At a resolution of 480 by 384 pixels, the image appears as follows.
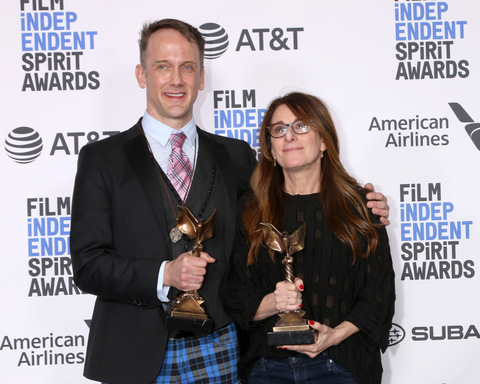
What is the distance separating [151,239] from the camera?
187 cm

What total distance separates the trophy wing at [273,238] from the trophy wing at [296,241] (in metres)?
0.03

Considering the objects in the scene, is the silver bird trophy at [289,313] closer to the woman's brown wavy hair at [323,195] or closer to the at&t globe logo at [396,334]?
the woman's brown wavy hair at [323,195]

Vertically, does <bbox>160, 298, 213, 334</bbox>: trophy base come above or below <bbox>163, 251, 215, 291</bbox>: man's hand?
below

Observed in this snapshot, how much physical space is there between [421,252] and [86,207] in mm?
2133

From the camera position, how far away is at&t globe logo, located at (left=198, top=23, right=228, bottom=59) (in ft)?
9.63

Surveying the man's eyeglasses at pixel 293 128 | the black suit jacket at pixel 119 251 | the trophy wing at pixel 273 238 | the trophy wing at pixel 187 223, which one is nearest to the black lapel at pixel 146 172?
the black suit jacket at pixel 119 251

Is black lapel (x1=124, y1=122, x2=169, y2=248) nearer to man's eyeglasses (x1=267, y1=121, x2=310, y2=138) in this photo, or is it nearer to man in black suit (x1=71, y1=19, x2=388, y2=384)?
man in black suit (x1=71, y1=19, x2=388, y2=384)

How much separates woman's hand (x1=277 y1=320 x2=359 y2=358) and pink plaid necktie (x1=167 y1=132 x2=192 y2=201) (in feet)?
2.34

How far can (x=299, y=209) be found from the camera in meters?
1.87

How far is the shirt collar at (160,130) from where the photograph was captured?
6.70 feet

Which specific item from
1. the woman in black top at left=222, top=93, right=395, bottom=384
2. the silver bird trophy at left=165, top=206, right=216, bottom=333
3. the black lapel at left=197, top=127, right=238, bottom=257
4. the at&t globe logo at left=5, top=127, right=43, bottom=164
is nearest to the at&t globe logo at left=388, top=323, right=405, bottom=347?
the woman in black top at left=222, top=93, right=395, bottom=384

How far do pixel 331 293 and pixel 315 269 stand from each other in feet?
0.34

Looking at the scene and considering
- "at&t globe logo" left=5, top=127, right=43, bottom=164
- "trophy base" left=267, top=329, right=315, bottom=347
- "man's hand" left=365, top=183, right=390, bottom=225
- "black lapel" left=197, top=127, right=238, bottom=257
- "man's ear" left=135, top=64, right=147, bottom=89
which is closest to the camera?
"trophy base" left=267, top=329, right=315, bottom=347

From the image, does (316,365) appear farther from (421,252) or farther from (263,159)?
(421,252)
